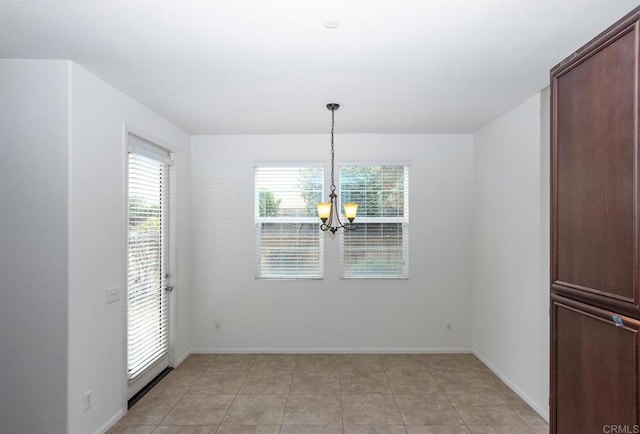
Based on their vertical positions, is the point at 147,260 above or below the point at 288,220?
below

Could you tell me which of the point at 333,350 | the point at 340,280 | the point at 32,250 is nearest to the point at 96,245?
the point at 32,250

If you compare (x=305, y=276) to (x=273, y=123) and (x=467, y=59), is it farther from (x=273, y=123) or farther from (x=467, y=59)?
(x=467, y=59)

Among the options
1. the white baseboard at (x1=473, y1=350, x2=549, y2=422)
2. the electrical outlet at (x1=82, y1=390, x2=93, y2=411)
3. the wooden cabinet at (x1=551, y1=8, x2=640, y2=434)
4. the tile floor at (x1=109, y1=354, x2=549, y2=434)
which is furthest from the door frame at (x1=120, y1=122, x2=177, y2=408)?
the white baseboard at (x1=473, y1=350, x2=549, y2=422)

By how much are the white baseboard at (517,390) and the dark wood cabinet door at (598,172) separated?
1991mm

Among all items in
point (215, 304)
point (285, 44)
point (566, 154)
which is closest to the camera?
point (566, 154)

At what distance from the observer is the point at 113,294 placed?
2812 mm

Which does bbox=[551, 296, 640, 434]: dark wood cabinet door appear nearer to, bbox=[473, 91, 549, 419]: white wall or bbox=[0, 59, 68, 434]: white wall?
bbox=[473, 91, 549, 419]: white wall

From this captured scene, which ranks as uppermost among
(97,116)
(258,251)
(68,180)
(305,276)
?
(97,116)

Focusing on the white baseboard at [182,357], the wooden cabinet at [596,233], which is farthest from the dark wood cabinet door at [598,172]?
the white baseboard at [182,357]

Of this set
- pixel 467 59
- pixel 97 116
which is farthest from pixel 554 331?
pixel 97 116

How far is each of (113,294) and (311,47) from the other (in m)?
2.38

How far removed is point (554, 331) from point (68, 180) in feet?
9.62

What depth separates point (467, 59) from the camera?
2355 mm

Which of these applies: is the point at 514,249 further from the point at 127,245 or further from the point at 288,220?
the point at 127,245
